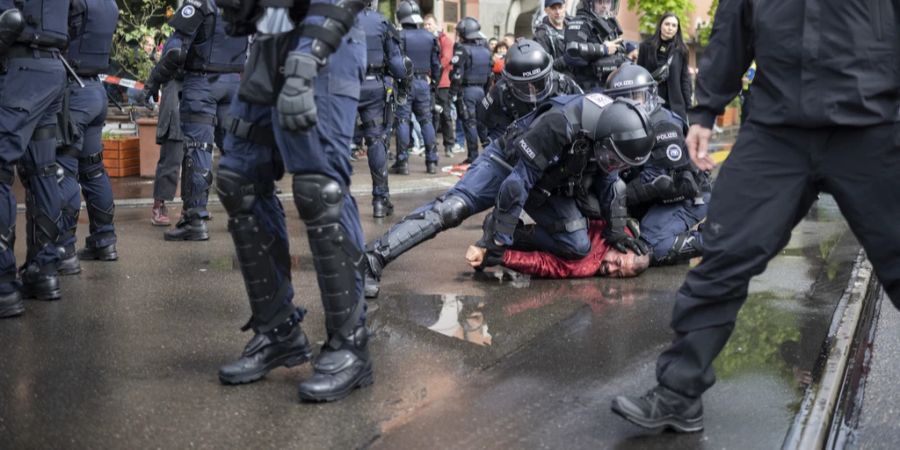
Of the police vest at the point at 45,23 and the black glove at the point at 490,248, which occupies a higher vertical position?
the police vest at the point at 45,23

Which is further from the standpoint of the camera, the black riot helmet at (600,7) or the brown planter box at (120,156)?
the brown planter box at (120,156)

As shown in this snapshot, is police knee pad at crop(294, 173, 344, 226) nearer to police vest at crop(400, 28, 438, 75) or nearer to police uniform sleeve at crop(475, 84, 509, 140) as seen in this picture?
police uniform sleeve at crop(475, 84, 509, 140)

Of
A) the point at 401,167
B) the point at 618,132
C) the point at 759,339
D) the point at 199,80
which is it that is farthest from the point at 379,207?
the point at 759,339

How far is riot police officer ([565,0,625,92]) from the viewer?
10.7m

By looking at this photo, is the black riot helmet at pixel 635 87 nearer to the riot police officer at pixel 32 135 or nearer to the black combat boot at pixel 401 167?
the riot police officer at pixel 32 135

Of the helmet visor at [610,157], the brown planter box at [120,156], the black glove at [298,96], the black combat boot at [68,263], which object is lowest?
the brown planter box at [120,156]

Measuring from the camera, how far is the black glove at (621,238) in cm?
692

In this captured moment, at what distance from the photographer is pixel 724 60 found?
3.86m

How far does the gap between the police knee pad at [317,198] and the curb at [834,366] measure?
1788 mm

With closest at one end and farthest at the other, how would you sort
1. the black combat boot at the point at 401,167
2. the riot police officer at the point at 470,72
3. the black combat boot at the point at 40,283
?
the black combat boot at the point at 40,283 → the black combat boot at the point at 401,167 → the riot police officer at the point at 470,72

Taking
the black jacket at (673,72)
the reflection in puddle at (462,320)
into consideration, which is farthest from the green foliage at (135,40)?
the reflection in puddle at (462,320)

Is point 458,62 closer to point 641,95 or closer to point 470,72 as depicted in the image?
point 470,72

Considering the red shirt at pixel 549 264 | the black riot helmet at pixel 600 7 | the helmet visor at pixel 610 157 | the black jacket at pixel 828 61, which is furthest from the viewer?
the black riot helmet at pixel 600 7

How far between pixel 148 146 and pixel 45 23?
22.0 ft
